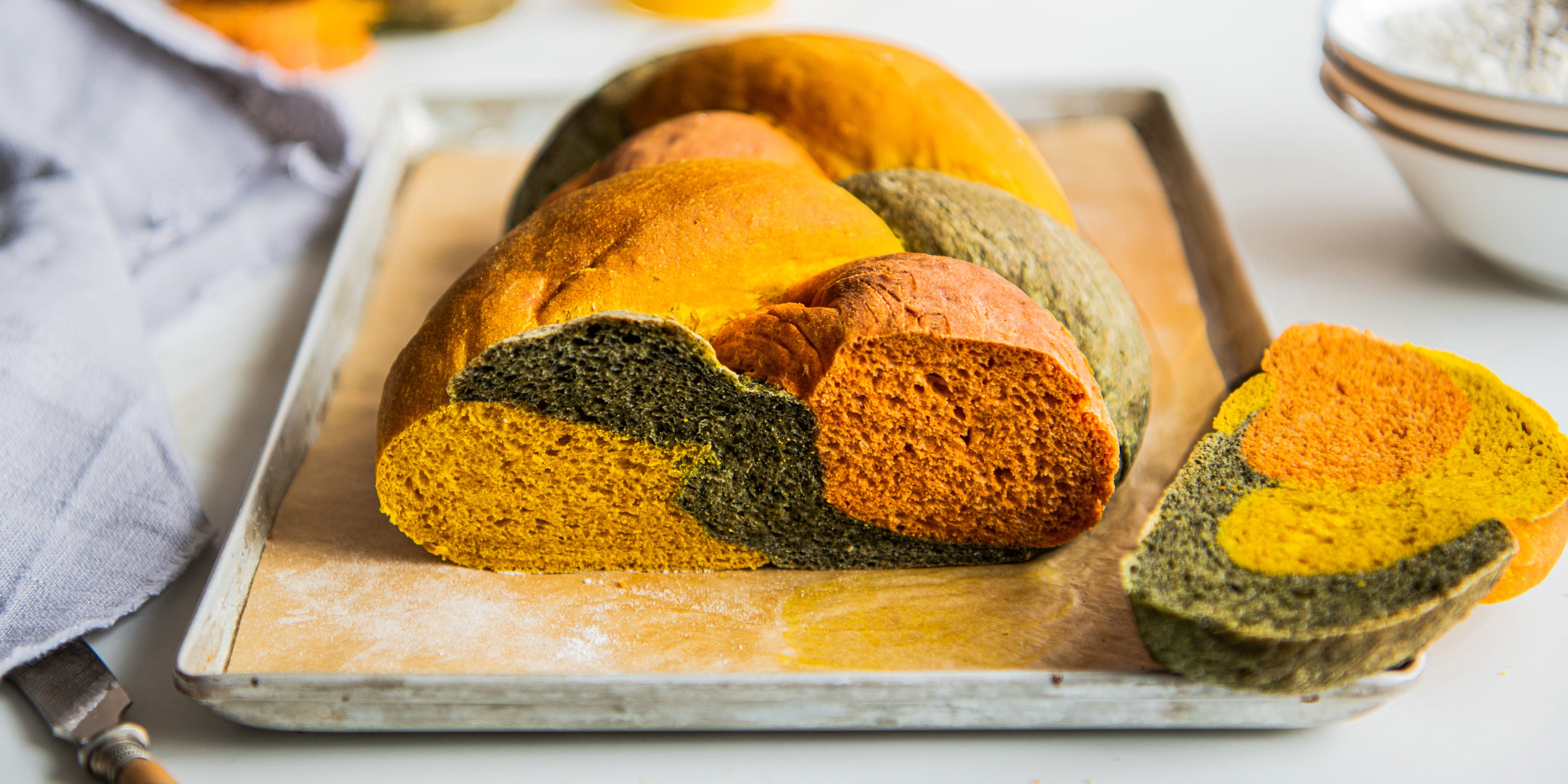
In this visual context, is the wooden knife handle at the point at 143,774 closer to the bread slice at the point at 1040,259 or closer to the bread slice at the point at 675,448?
the bread slice at the point at 675,448

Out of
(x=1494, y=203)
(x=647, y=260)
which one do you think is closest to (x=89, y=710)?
(x=647, y=260)

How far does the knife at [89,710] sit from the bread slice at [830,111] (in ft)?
3.10

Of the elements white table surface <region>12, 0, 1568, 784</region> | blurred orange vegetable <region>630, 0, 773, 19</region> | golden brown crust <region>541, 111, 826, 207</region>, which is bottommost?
white table surface <region>12, 0, 1568, 784</region>

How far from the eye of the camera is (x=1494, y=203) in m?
1.92

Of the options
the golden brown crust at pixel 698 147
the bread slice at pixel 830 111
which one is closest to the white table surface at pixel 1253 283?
the bread slice at pixel 830 111

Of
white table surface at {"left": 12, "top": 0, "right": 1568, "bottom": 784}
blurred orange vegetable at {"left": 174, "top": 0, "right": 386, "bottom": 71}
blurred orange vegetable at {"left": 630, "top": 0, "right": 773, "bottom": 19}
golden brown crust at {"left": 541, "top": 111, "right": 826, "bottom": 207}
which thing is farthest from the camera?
blurred orange vegetable at {"left": 630, "top": 0, "right": 773, "bottom": 19}

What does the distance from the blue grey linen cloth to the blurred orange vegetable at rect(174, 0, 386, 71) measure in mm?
198

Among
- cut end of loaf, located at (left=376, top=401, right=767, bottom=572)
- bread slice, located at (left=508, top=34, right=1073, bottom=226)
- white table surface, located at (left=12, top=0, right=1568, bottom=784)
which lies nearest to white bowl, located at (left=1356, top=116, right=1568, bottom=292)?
white table surface, located at (left=12, top=0, right=1568, bottom=784)

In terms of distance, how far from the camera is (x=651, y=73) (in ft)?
6.68

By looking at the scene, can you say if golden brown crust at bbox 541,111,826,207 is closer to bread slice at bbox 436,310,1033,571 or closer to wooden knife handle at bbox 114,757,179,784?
bread slice at bbox 436,310,1033,571

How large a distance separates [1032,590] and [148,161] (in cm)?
193

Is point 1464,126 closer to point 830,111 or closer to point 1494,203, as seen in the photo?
point 1494,203

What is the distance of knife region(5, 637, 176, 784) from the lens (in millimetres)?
1241

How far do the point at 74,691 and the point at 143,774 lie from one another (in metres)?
0.23
